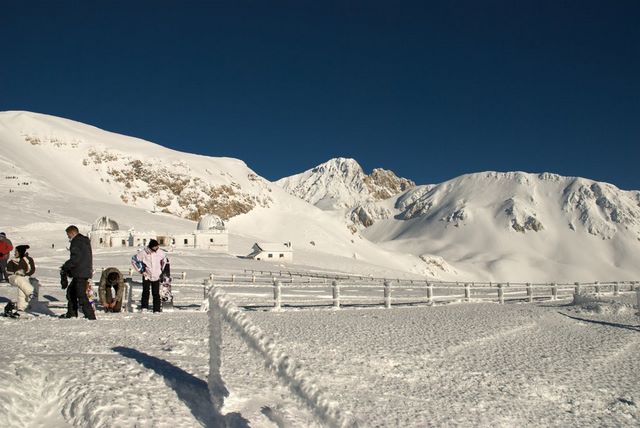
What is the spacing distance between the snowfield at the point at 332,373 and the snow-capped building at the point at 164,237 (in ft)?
189

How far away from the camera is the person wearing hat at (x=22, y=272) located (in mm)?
11148

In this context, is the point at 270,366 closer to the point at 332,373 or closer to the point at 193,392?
the point at 193,392

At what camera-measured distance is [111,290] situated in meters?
13.5

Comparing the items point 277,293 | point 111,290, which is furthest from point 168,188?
point 111,290

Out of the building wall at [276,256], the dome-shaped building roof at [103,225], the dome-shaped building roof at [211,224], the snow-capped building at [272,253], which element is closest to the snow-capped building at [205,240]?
the dome-shaped building roof at [211,224]

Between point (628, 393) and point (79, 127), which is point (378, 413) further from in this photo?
point (79, 127)

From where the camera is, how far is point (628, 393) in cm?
774

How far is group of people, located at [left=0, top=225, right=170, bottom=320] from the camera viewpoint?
10672 millimetres

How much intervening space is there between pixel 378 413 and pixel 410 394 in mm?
961

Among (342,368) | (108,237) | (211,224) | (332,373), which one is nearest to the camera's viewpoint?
(332,373)

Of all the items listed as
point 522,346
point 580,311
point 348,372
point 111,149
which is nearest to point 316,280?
point 580,311

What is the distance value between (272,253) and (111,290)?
208 ft

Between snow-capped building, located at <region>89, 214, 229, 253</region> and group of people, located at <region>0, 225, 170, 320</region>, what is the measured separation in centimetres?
5410

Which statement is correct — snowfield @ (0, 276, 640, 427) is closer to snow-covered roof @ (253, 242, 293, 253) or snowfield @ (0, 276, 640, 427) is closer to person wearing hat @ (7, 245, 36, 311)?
person wearing hat @ (7, 245, 36, 311)
